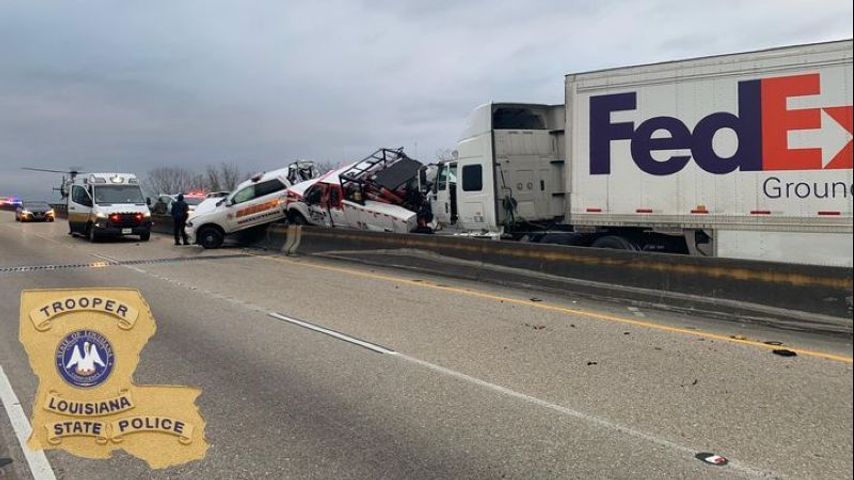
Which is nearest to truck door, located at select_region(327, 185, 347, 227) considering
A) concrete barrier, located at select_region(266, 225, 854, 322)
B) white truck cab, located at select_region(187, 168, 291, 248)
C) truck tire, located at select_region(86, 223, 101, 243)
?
white truck cab, located at select_region(187, 168, 291, 248)

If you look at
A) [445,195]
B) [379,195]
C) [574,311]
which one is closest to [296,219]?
[379,195]

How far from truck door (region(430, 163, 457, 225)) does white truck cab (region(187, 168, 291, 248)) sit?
6273 mm

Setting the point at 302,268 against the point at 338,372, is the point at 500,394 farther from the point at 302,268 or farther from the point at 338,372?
the point at 302,268

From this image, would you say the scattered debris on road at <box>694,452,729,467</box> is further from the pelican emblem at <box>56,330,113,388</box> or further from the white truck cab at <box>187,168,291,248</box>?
the white truck cab at <box>187,168,291,248</box>

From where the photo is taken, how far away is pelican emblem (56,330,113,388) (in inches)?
151

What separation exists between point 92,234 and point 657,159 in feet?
72.8

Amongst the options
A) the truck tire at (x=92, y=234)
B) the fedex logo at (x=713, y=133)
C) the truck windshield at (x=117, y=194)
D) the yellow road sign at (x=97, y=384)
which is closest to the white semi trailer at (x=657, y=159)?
the fedex logo at (x=713, y=133)

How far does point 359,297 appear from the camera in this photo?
1142cm

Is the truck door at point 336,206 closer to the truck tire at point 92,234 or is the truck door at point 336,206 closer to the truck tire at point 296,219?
the truck tire at point 296,219

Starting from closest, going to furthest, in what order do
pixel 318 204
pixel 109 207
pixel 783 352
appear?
pixel 783 352, pixel 318 204, pixel 109 207

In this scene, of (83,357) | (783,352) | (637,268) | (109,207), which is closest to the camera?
(83,357)

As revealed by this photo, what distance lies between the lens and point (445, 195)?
17516 millimetres

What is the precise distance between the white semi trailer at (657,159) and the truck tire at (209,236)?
10281mm

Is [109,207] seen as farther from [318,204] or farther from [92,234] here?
[318,204]
